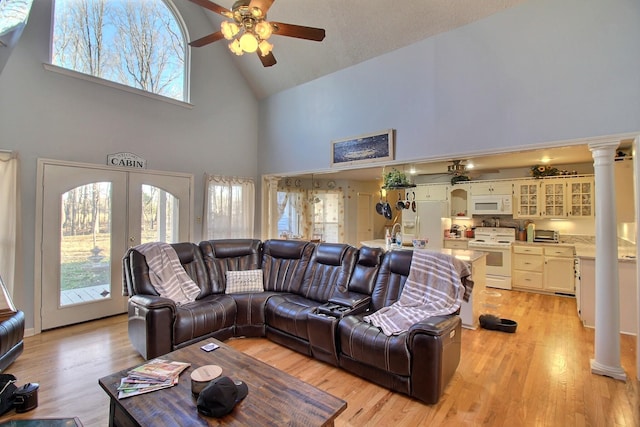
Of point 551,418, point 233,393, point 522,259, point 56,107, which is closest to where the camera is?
point 233,393

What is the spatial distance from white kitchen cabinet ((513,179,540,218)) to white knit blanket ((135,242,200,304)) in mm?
5807

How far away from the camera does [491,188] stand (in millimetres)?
6047

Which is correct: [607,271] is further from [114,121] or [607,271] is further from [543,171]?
[114,121]

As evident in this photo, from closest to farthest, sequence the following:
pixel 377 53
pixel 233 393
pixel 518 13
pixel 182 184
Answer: pixel 233 393 < pixel 518 13 < pixel 377 53 < pixel 182 184

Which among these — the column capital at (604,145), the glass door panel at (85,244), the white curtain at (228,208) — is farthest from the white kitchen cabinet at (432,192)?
the glass door panel at (85,244)

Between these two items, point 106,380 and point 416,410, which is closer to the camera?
point 106,380

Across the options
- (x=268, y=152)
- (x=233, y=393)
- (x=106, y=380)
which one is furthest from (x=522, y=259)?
(x=106, y=380)

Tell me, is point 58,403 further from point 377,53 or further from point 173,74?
point 377,53

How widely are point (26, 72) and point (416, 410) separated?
5.21 metres

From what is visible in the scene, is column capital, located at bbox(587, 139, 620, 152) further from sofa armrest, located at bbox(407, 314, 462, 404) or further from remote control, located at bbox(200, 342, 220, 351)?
remote control, located at bbox(200, 342, 220, 351)

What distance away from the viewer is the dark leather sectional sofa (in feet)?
7.48

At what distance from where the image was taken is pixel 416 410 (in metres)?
2.17

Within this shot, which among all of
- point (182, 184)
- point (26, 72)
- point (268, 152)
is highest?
point (26, 72)

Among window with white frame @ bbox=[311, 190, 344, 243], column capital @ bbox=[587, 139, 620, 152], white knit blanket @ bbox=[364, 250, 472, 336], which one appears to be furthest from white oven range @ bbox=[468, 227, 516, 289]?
white knit blanket @ bbox=[364, 250, 472, 336]
